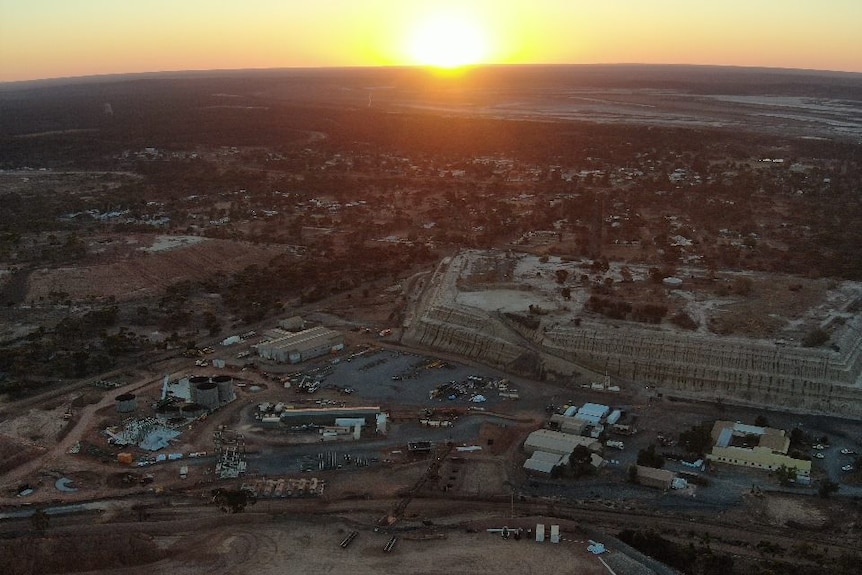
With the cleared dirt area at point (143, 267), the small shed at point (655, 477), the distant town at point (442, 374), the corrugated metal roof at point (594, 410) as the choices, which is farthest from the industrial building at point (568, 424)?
the cleared dirt area at point (143, 267)

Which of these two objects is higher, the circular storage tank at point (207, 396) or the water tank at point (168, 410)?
the circular storage tank at point (207, 396)

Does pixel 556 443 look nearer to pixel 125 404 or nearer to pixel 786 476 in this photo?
pixel 786 476

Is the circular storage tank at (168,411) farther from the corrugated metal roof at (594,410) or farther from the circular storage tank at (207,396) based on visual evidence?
the corrugated metal roof at (594,410)

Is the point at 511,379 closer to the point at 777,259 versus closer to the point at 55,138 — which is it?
the point at 777,259

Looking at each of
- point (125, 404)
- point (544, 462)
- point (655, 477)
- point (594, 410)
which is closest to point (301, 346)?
point (125, 404)

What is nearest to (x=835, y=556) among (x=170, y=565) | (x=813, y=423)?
(x=813, y=423)
